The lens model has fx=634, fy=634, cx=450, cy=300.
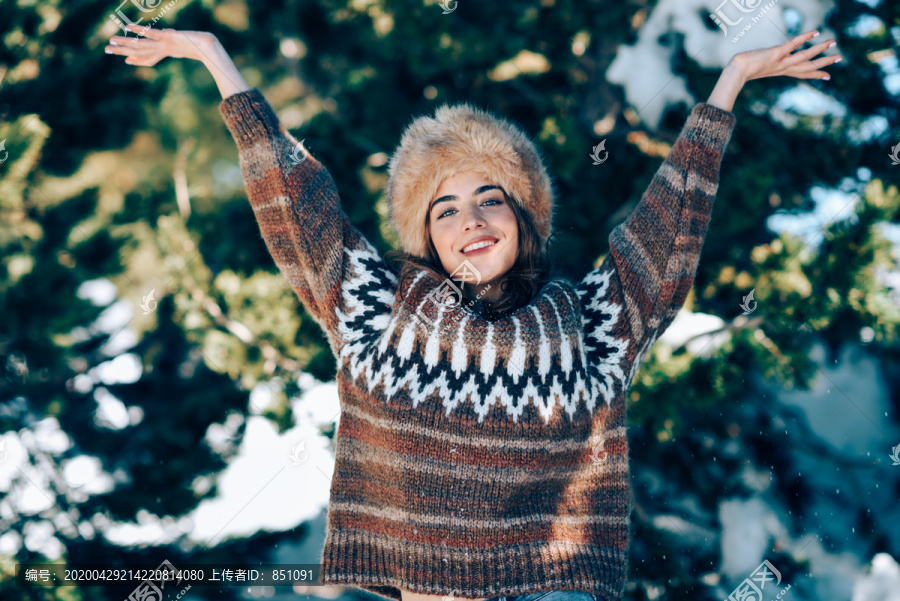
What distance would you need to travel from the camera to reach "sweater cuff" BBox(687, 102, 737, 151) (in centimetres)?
146

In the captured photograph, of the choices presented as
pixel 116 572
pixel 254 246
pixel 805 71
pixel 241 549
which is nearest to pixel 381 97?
pixel 254 246

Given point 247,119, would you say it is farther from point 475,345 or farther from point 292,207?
point 475,345

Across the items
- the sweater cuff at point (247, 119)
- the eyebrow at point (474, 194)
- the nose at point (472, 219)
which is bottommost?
the nose at point (472, 219)

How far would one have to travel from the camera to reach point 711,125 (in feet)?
4.79

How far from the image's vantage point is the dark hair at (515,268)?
1.55 meters

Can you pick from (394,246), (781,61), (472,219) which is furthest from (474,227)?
(781,61)

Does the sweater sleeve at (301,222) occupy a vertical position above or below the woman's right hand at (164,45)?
below

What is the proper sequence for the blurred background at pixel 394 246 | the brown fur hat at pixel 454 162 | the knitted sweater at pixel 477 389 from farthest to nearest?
the blurred background at pixel 394 246
the brown fur hat at pixel 454 162
the knitted sweater at pixel 477 389

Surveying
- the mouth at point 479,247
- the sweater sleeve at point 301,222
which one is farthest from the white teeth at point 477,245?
the sweater sleeve at point 301,222

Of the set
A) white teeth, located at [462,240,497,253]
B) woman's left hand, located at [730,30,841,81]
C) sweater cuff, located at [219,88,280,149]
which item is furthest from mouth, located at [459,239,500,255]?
woman's left hand, located at [730,30,841,81]

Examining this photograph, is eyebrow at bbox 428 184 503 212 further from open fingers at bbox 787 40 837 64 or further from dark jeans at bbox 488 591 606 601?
dark jeans at bbox 488 591 606 601

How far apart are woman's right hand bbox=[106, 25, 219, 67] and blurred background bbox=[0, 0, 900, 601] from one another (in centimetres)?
56

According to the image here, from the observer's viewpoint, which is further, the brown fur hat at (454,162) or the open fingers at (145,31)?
the brown fur hat at (454,162)

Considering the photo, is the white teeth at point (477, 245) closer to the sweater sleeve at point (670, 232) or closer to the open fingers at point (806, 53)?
the sweater sleeve at point (670, 232)
